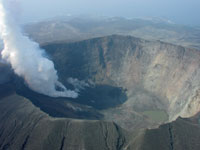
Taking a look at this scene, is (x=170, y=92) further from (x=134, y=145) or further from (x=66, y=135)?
(x=66, y=135)

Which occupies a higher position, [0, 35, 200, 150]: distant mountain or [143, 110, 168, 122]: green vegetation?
[0, 35, 200, 150]: distant mountain

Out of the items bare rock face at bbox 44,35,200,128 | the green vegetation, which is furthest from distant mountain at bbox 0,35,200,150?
the green vegetation

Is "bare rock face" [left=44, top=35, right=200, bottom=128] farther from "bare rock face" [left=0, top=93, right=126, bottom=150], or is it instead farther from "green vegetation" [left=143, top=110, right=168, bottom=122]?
"bare rock face" [left=0, top=93, right=126, bottom=150]

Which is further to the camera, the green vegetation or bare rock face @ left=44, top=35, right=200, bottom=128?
bare rock face @ left=44, top=35, right=200, bottom=128

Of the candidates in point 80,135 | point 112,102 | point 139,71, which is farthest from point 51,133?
point 139,71

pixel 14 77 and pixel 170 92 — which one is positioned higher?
pixel 14 77

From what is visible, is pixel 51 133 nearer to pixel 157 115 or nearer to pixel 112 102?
pixel 112 102

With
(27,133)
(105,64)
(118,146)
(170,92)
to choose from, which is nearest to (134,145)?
(118,146)

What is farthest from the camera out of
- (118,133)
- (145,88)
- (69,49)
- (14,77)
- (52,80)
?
(69,49)
